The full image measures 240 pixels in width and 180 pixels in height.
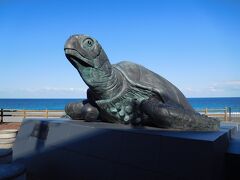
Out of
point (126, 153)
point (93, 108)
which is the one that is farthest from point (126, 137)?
point (93, 108)

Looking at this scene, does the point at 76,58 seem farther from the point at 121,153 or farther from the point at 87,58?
the point at 121,153

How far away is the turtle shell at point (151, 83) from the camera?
4.14 meters

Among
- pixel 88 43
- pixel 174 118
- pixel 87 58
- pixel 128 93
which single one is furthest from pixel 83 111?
pixel 174 118

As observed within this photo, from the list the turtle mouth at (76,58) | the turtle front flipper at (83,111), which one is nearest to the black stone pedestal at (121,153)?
the turtle front flipper at (83,111)

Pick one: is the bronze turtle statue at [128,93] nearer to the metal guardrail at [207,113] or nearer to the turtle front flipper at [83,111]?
the turtle front flipper at [83,111]

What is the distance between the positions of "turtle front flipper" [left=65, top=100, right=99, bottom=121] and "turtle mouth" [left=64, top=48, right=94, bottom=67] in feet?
2.95

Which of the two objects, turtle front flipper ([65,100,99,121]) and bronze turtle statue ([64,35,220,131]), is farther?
turtle front flipper ([65,100,99,121])

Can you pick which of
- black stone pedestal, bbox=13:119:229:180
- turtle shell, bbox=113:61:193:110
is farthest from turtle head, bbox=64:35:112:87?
black stone pedestal, bbox=13:119:229:180

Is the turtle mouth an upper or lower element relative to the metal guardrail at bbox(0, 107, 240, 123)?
upper

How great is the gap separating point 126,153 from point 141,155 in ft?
0.66

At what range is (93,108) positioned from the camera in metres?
4.61

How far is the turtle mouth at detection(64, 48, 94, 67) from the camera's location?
3824 mm

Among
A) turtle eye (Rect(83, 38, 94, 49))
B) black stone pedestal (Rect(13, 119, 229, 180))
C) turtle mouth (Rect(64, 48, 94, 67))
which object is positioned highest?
turtle eye (Rect(83, 38, 94, 49))

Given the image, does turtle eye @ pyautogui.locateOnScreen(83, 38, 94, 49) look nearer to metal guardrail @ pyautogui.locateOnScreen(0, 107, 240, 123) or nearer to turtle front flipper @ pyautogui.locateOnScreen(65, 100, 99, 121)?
turtle front flipper @ pyautogui.locateOnScreen(65, 100, 99, 121)
